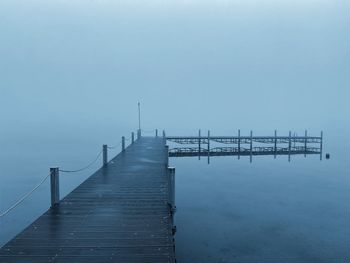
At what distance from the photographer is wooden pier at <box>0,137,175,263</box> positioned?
6.14 meters

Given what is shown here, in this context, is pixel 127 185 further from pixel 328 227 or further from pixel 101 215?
pixel 328 227

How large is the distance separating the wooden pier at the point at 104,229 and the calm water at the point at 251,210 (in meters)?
4.38

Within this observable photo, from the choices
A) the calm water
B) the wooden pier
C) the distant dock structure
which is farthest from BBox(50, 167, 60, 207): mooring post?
the distant dock structure

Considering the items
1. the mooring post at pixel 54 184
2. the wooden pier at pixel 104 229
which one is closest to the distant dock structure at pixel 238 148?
the wooden pier at pixel 104 229

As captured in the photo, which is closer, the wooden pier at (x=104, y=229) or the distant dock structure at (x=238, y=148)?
the wooden pier at (x=104, y=229)

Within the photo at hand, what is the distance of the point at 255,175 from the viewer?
33000mm

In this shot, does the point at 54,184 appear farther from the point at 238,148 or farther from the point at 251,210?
the point at 238,148

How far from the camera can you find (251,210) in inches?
794

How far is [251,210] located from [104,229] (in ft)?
47.6

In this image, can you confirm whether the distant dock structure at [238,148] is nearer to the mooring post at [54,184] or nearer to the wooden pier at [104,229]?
the wooden pier at [104,229]

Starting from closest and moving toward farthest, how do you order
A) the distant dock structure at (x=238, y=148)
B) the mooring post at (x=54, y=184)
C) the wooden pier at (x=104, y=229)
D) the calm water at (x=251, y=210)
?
the wooden pier at (x=104, y=229) → the mooring post at (x=54, y=184) → the calm water at (x=251, y=210) → the distant dock structure at (x=238, y=148)

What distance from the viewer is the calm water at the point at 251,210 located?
45.1ft

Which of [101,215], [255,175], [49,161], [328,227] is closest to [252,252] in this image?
[328,227]

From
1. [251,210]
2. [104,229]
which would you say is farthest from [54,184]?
[251,210]
